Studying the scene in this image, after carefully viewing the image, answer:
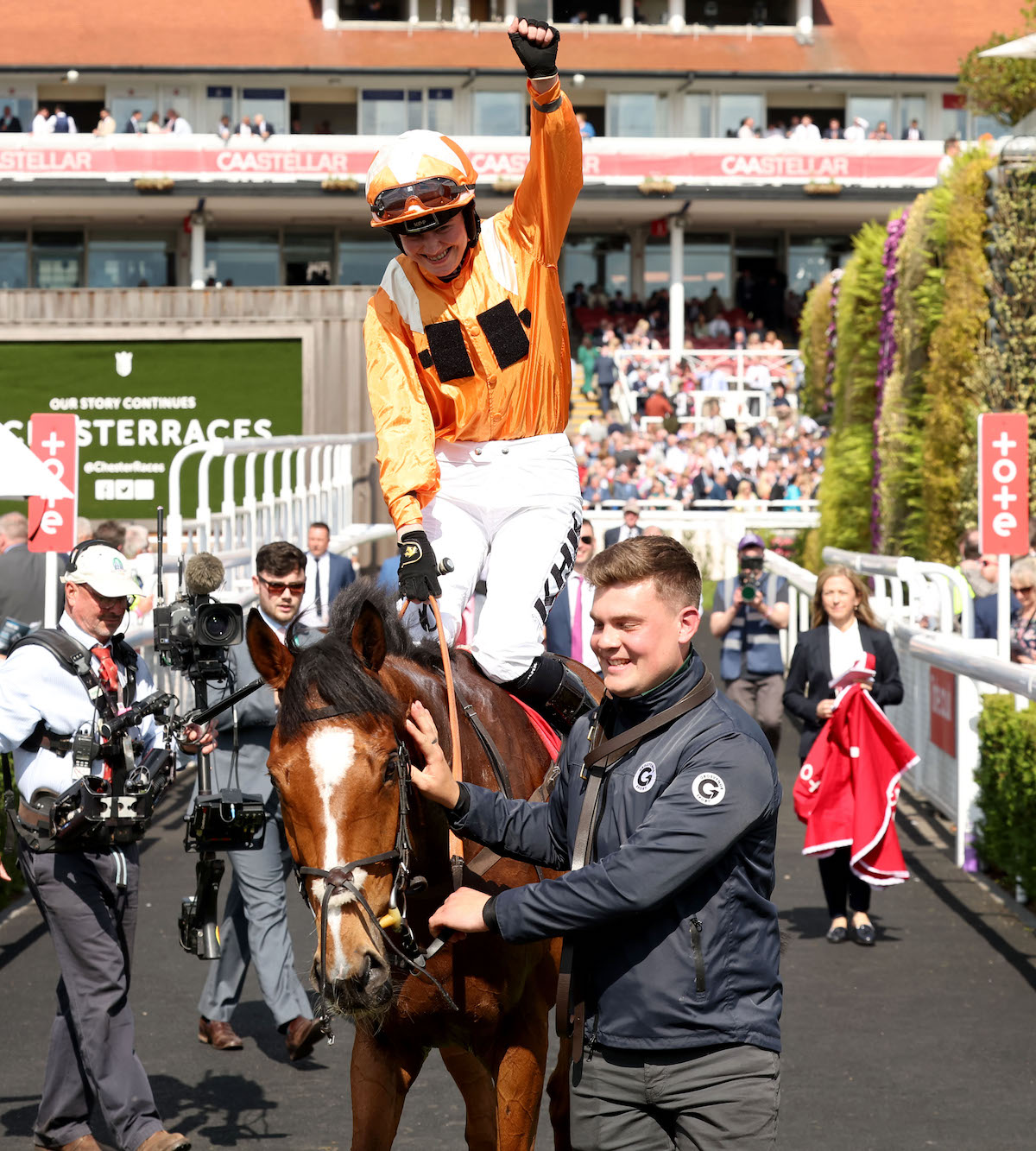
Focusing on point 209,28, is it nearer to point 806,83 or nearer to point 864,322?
point 806,83

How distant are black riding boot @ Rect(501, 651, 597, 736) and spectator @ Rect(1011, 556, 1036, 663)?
16.7 feet

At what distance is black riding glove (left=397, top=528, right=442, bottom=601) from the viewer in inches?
143

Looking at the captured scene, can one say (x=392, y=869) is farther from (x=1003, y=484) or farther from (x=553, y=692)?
(x=1003, y=484)

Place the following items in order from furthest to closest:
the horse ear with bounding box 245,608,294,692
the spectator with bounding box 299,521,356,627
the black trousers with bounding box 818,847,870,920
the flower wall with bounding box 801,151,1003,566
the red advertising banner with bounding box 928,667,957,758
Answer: the flower wall with bounding box 801,151,1003,566, the spectator with bounding box 299,521,356,627, the red advertising banner with bounding box 928,667,957,758, the black trousers with bounding box 818,847,870,920, the horse ear with bounding box 245,608,294,692

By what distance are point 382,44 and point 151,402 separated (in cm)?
2769

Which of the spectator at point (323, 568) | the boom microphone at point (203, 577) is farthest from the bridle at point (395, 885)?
the spectator at point (323, 568)

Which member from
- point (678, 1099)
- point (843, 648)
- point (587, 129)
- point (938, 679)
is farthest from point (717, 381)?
point (678, 1099)

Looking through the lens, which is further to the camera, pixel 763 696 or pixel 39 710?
pixel 763 696

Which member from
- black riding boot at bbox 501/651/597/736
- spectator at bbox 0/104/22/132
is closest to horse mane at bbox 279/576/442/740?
black riding boot at bbox 501/651/597/736

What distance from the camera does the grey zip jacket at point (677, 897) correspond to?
2850 millimetres

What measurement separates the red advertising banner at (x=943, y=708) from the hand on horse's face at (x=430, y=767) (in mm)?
6464

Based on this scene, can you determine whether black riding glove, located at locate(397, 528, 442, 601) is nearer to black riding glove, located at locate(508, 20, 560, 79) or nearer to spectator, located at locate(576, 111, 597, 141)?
black riding glove, located at locate(508, 20, 560, 79)

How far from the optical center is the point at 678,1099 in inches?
115

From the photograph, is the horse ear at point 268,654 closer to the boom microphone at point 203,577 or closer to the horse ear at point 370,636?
the horse ear at point 370,636
